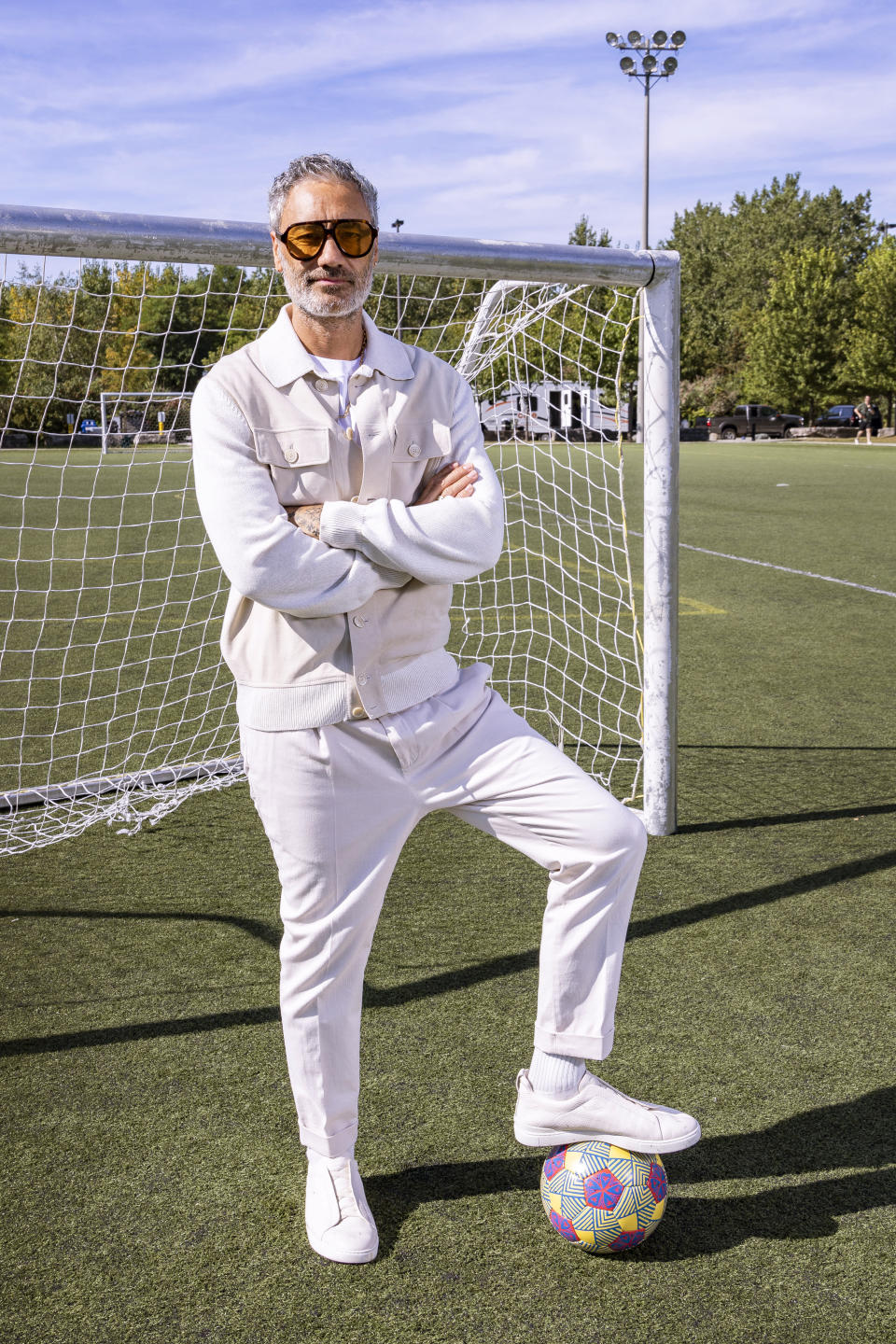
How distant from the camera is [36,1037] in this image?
3420mm

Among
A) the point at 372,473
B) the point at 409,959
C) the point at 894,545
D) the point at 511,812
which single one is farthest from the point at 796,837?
the point at 894,545

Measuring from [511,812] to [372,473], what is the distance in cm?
73

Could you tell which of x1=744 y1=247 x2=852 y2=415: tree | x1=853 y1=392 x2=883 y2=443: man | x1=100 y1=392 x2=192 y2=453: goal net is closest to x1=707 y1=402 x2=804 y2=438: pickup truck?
x1=744 y1=247 x2=852 y2=415: tree

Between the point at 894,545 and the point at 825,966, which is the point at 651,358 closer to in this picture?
the point at 825,966

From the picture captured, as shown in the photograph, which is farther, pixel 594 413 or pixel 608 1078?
pixel 594 413

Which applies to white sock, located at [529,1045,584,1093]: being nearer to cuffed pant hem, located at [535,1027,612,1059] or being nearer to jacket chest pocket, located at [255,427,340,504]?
cuffed pant hem, located at [535,1027,612,1059]

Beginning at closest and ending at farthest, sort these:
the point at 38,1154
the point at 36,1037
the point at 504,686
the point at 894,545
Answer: the point at 38,1154 → the point at 36,1037 → the point at 504,686 → the point at 894,545

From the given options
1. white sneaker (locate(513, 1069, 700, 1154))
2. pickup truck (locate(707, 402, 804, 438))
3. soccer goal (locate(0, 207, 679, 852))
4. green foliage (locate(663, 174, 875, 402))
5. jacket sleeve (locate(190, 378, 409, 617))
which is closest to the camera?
jacket sleeve (locate(190, 378, 409, 617))

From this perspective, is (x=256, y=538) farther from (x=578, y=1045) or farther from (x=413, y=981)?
(x=413, y=981)

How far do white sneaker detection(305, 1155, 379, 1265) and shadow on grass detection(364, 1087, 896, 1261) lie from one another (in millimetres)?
78

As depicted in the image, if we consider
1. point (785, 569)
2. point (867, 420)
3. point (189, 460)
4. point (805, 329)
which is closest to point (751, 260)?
point (805, 329)

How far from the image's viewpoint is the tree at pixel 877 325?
52.0 m

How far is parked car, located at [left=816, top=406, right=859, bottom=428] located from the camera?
2194 inches

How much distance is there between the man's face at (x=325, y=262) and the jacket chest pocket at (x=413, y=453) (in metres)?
0.26
